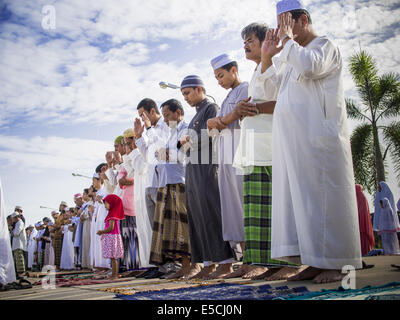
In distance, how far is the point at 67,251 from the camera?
42.7ft

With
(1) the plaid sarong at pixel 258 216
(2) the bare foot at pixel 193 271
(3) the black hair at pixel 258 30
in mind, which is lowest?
(2) the bare foot at pixel 193 271

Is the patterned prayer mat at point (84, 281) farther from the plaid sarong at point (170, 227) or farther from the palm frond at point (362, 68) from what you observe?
the palm frond at point (362, 68)

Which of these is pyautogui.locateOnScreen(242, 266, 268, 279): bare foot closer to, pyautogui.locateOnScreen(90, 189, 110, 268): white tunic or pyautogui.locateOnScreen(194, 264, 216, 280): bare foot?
pyautogui.locateOnScreen(194, 264, 216, 280): bare foot

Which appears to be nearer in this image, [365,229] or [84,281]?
[84,281]

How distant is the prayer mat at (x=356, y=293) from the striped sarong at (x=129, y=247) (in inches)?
185

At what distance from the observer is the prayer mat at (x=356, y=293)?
2.12m

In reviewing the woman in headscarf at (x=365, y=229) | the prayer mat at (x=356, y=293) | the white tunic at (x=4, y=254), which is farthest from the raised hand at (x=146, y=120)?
the prayer mat at (x=356, y=293)

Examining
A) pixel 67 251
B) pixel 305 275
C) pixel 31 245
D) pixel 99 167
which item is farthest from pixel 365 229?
pixel 31 245

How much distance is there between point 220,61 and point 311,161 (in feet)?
7.03

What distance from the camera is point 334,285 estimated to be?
8.93ft

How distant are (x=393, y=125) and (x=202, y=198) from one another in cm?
1499

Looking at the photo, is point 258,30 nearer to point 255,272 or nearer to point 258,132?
point 258,132

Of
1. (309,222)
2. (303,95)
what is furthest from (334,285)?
(303,95)
